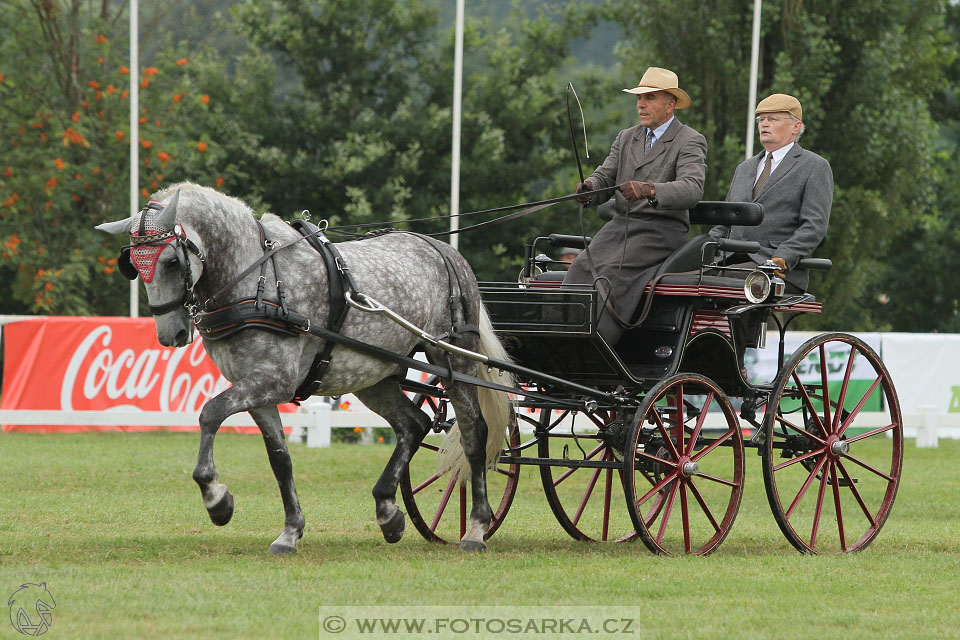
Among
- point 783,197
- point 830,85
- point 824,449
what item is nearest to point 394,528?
point 824,449

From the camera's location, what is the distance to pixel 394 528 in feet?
22.7

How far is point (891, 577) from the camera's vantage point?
20.3 ft

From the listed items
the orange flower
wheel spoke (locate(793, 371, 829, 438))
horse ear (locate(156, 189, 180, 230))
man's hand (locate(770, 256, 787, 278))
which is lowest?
wheel spoke (locate(793, 371, 829, 438))

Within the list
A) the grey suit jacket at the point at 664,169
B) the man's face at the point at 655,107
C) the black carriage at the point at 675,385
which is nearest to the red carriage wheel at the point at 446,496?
the black carriage at the point at 675,385

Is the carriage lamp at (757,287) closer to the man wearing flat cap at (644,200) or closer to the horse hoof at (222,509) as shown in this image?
the man wearing flat cap at (644,200)

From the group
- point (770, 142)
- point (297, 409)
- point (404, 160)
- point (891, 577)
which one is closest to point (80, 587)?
point (891, 577)

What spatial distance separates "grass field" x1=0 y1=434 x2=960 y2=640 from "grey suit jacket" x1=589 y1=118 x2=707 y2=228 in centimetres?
189

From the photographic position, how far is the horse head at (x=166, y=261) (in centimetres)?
585

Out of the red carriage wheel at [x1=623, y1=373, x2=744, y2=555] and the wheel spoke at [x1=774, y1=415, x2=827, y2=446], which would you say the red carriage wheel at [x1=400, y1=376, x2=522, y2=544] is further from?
the wheel spoke at [x1=774, y1=415, x2=827, y2=446]

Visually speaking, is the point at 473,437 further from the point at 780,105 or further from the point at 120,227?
the point at 780,105

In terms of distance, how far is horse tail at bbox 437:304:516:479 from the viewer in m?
7.09

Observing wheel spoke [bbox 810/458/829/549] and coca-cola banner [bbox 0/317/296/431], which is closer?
wheel spoke [bbox 810/458/829/549]

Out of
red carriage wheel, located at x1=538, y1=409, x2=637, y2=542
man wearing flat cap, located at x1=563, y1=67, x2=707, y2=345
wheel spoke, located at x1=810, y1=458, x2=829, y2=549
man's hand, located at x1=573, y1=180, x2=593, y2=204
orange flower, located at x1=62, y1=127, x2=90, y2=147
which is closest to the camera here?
man wearing flat cap, located at x1=563, y1=67, x2=707, y2=345

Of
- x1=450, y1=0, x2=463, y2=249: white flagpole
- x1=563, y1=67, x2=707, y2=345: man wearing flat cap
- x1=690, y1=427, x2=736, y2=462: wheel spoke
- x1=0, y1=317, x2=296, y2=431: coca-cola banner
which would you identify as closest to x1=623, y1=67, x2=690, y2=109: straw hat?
x1=563, y1=67, x2=707, y2=345: man wearing flat cap
